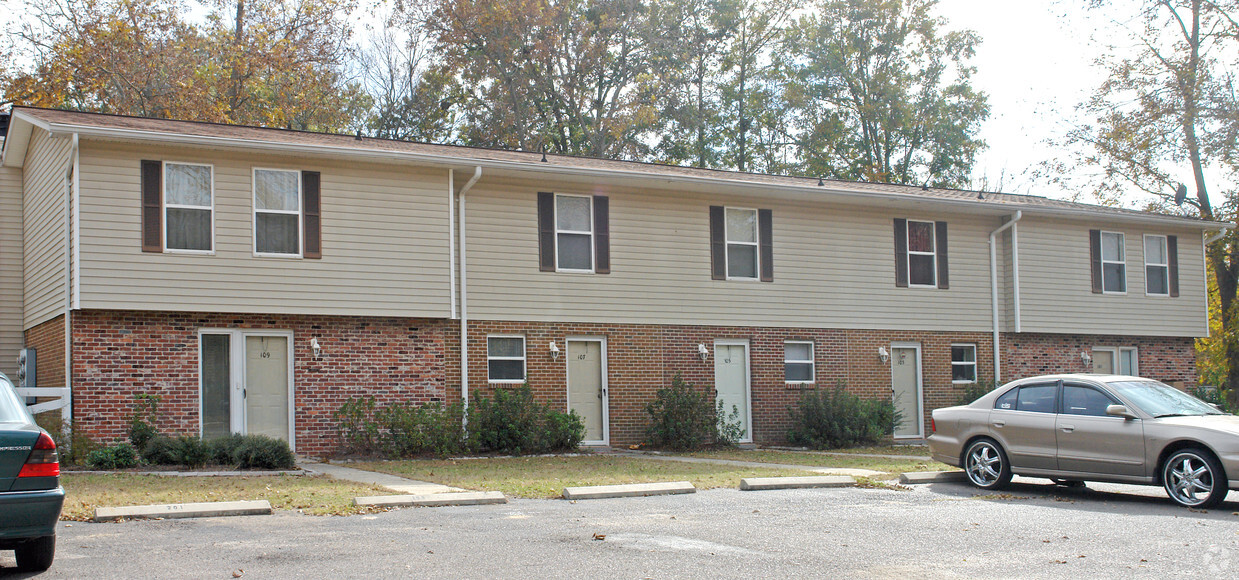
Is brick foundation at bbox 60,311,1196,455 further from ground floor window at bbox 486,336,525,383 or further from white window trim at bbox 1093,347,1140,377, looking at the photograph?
white window trim at bbox 1093,347,1140,377

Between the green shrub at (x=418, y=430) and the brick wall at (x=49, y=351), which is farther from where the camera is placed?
the green shrub at (x=418, y=430)

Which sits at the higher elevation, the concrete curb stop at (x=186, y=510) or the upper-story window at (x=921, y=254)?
the upper-story window at (x=921, y=254)

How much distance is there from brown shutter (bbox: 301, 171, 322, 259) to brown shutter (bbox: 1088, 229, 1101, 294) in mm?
17190

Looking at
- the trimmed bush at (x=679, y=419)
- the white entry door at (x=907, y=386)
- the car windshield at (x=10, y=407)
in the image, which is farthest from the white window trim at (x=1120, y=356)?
the car windshield at (x=10, y=407)

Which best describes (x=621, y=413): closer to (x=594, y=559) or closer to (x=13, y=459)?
(x=594, y=559)

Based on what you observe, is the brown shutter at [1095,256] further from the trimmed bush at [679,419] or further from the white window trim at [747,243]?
the trimmed bush at [679,419]

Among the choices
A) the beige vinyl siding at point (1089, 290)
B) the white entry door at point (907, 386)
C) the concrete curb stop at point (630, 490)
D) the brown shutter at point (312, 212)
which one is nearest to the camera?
the concrete curb stop at point (630, 490)

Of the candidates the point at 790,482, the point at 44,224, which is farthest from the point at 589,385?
the point at 44,224

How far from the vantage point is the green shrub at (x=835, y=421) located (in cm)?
2027

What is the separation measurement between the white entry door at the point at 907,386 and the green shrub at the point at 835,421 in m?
1.78

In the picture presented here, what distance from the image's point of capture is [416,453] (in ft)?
56.4

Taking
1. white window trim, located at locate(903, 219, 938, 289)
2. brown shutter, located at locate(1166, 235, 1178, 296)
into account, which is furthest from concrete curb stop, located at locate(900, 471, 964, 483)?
brown shutter, located at locate(1166, 235, 1178, 296)

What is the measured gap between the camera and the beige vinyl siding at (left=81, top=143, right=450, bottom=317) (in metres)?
15.8

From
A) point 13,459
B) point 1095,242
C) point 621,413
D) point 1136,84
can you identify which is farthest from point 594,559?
point 1136,84
